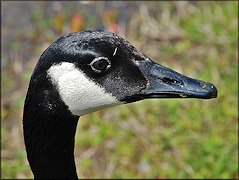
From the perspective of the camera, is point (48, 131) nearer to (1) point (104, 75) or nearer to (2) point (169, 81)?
(1) point (104, 75)

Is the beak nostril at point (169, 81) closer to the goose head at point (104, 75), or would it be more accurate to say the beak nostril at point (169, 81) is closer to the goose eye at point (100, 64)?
the goose head at point (104, 75)

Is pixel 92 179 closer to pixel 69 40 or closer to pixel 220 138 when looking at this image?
pixel 220 138

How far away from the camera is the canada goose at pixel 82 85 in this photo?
2323mm

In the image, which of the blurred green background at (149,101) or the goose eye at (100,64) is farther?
the blurred green background at (149,101)

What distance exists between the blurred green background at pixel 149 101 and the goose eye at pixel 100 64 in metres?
2.02

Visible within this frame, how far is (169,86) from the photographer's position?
2.46 m

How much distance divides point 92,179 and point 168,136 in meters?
0.93

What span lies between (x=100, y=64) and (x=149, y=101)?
2.51 metres

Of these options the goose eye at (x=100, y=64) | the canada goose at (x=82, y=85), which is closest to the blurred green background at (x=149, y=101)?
the canada goose at (x=82, y=85)

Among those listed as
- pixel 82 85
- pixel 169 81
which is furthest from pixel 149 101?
pixel 82 85

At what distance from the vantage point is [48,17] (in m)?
6.29

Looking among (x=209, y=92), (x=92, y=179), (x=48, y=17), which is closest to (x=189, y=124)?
(x=92, y=179)

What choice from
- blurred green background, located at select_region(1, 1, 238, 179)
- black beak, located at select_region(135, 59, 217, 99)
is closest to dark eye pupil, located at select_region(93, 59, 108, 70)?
black beak, located at select_region(135, 59, 217, 99)

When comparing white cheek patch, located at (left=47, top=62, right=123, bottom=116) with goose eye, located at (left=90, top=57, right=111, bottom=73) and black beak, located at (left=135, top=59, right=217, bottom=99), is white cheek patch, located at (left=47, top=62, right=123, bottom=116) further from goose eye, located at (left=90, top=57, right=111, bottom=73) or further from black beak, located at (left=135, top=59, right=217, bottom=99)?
black beak, located at (left=135, top=59, right=217, bottom=99)
